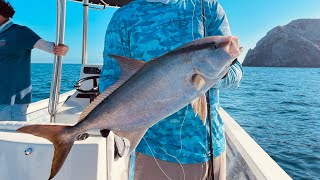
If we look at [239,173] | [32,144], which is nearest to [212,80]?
[32,144]

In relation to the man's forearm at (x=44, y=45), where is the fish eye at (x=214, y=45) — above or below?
below

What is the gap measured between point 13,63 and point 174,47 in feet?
9.16

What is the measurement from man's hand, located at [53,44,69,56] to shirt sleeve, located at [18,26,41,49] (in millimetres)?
647

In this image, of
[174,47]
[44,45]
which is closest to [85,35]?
[44,45]

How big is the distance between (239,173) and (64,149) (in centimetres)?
257

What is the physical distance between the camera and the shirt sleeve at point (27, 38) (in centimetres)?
402

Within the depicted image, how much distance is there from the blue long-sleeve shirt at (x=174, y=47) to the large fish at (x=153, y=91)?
51 cm

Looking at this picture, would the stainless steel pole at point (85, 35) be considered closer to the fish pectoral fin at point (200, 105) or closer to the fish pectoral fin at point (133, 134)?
the fish pectoral fin at point (133, 134)

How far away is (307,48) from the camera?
111562 mm

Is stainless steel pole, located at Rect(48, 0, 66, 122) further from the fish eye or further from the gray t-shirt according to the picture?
the fish eye

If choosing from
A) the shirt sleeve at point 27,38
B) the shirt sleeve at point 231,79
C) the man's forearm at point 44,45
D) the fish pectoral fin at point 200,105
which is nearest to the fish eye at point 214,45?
the fish pectoral fin at point 200,105

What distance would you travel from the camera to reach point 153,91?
1.33 metres

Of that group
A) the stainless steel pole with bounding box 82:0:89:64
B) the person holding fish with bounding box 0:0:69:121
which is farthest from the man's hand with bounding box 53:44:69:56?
the stainless steel pole with bounding box 82:0:89:64

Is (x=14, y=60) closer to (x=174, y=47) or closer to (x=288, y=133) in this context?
(x=174, y=47)
